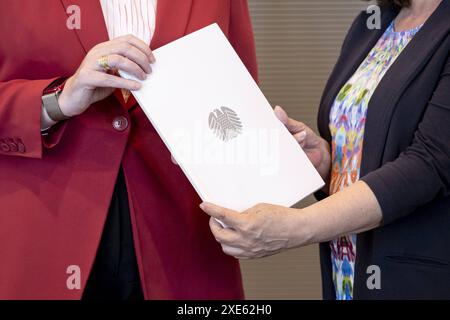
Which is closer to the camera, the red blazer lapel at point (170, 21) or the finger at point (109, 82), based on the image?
the finger at point (109, 82)

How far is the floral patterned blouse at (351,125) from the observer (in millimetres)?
1270

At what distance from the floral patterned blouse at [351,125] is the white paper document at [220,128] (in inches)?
5.5

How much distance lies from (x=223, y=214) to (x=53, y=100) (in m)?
0.37

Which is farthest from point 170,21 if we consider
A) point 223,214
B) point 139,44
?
point 223,214

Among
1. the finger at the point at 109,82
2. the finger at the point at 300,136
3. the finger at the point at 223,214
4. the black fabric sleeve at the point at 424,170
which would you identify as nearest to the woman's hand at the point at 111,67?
the finger at the point at 109,82

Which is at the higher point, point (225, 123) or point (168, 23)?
point (168, 23)

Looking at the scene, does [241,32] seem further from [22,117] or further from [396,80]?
[22,117]

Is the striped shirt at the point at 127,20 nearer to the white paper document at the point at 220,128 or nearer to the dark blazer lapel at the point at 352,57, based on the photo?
the white paper document at the point at 220,128

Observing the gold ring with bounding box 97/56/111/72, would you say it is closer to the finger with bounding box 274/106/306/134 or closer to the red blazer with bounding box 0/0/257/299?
the red blazer with bounding box 0/0/257/299

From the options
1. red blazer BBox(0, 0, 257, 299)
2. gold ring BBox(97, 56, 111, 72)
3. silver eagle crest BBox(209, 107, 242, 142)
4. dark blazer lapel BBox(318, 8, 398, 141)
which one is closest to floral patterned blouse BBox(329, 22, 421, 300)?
dark blazer lapel BBox(318, 8, 398, 141)

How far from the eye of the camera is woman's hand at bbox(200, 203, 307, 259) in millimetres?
1080

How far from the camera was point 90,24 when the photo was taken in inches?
45.9

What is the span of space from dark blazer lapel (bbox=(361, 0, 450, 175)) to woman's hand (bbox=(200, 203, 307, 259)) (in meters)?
0.21
